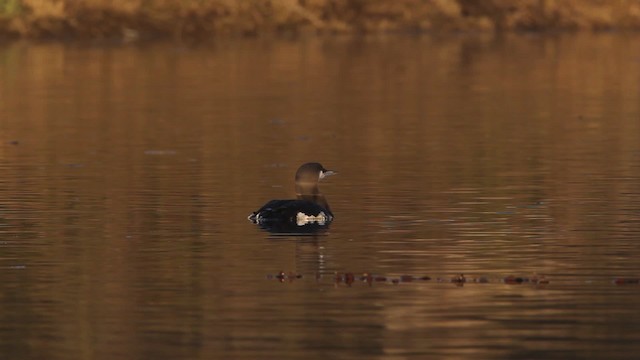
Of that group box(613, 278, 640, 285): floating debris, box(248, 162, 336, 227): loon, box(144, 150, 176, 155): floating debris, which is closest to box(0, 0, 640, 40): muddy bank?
box(144, 150, 176, 155): floating debris

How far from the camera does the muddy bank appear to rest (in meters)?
80.2

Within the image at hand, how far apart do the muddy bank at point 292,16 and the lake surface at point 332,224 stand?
26310 mm

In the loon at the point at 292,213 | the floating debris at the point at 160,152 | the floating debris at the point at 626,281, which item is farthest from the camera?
the floating debris at the point at 160,152

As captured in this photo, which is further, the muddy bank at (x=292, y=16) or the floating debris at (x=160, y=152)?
the muddy bank at (x=292, y=16)

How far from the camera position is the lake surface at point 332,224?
16.4 meters

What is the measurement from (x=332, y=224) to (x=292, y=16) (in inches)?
2452

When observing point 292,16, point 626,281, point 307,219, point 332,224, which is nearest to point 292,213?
point 307,219

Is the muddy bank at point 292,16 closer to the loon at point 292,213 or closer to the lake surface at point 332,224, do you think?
the lake surface at point 332,224

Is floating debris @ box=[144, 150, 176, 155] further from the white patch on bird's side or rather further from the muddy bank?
the muddy bank

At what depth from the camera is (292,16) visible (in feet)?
281

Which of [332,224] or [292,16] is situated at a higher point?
[292,16]

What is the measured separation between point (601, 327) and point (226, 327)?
2.74 m

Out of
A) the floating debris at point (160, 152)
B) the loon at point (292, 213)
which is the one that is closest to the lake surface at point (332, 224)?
the floating debris at point (160, 152)

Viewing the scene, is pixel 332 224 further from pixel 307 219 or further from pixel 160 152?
pixel 160 152
